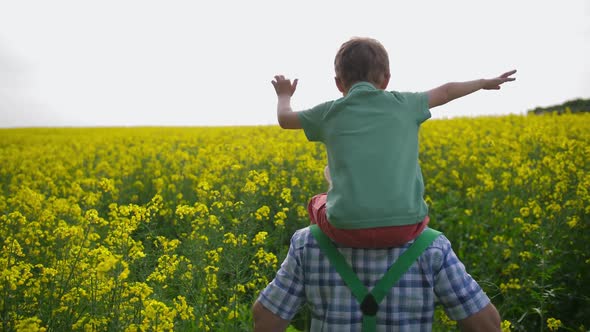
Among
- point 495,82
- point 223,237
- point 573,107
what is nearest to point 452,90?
point 495,82

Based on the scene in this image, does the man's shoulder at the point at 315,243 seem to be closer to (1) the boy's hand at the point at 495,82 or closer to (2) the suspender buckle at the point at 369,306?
(2) the suspender buckle at the point at 369,306

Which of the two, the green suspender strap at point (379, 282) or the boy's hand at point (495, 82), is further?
the boy's hand at point (495, 82)

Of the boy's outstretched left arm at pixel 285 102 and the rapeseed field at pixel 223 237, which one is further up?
the boy's outstretched left arm at pixel 285 102

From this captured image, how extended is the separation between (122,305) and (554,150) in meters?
6.63

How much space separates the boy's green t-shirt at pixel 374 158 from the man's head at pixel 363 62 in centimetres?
6

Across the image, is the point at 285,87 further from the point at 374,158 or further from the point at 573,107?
the point at 573,107

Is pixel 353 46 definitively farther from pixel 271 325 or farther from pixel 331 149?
pixel 271 325

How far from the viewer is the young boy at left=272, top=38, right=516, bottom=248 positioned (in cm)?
199

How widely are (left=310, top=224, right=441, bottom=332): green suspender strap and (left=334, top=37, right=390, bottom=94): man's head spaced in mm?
633

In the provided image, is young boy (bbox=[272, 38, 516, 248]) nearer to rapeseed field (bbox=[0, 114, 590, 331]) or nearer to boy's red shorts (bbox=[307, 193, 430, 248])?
boy's red shorts (bbox=[307, 193, 430, 248])

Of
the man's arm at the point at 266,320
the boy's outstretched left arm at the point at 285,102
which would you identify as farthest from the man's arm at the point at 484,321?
the boy's outstretched left arm at the point at 285,102

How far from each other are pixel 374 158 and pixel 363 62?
1.25 feet

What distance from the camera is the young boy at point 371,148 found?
1990 millimetres

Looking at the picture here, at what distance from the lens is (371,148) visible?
2018 millimetres
